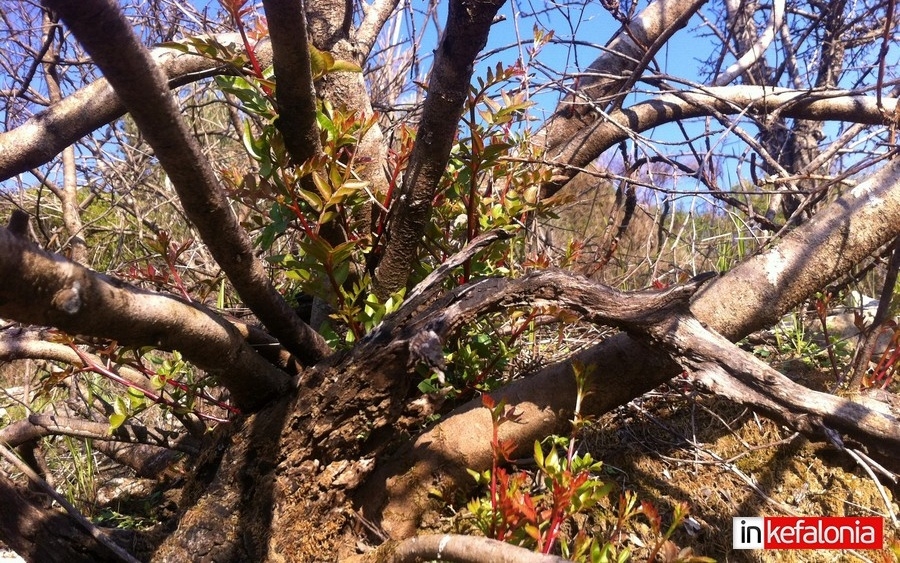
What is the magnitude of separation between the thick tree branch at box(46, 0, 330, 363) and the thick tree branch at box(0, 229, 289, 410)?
0.41 ft

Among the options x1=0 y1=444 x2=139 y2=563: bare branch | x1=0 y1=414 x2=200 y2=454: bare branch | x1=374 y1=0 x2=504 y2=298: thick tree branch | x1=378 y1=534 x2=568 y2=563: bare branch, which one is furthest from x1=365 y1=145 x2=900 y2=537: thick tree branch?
x1=0 y1=414 x2=200 y2=454: bare branch

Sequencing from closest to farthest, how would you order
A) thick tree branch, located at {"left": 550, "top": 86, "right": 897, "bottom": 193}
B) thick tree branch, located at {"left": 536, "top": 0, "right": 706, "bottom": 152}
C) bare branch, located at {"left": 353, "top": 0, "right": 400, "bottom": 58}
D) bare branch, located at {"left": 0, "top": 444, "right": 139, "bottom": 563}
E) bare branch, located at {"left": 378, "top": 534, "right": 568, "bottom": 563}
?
bare branch, located at {"left": 378, "top": 534, "right": 568, "bottom": 563} < bare branch, located at {"left": 0, "top": 444, "right": 139, "bottom": 563} < bare branch, located at {"left": 353, "top": 0, "right": 400, "bottom": 58} < thick tree branch, located at {"left": 550, "top": 86, "right": 897, "bottom": 193} < thick tree branch, located at {"left": 536, "top": 0, "right": 706, "bottom": 152}

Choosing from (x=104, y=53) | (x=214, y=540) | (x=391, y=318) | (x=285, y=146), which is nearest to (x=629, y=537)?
(x=391, y=318)

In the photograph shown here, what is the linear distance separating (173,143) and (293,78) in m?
0.39

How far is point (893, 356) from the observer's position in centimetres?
206

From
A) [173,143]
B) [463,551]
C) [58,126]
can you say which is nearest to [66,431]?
[58,126]

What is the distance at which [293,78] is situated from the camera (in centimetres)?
140

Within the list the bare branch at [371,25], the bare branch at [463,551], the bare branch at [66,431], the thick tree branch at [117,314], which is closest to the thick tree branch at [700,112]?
the bare branch at [371,25]

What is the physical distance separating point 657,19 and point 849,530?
7.68 feet

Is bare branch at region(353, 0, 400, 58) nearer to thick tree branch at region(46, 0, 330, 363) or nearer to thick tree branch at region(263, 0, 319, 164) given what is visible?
thick tree branch at region(263, 0, 319, 164)

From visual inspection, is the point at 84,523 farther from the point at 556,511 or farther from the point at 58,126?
the point at 556,511

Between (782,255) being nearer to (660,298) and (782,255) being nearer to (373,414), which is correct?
(660,298)

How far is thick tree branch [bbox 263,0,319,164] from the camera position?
126 centimetres

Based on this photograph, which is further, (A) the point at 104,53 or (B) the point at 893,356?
(B) the point at 893,356
